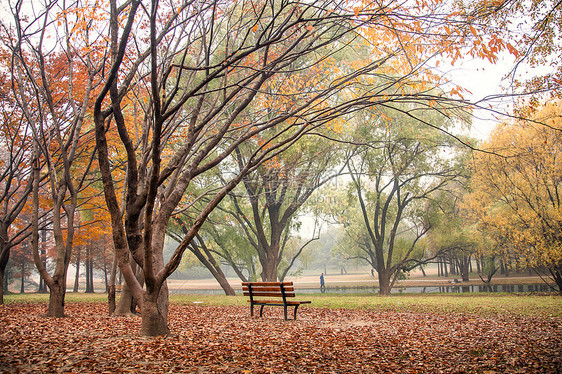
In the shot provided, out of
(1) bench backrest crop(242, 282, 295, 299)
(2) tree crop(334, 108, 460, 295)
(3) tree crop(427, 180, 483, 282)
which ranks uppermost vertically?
(2) tree crop(334, 108, 460, 295)

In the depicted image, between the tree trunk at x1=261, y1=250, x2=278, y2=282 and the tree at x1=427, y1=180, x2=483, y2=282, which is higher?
the tree at x1=427, y1=180, x2=483, y2=282

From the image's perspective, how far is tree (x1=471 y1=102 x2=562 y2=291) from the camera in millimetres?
17609

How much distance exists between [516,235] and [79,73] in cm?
1968

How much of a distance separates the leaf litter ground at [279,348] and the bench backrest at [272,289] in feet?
3.62

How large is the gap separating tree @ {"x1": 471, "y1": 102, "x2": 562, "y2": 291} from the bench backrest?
13.1 metres

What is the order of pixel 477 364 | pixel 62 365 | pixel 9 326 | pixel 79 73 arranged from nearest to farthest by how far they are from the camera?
pixel 62 365
pixel 477 364
pixel 9 326
pixel 79 73

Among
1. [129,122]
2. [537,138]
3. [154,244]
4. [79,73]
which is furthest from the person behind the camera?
[537,138]

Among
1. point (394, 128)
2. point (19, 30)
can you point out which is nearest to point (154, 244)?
point (19, 30)

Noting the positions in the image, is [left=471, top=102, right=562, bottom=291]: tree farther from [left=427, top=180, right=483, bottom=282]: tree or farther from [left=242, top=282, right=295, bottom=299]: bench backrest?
[left=242, top=282, right=295, bottom=299]: bench backrest

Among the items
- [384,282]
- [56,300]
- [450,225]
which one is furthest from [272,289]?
[450,225]

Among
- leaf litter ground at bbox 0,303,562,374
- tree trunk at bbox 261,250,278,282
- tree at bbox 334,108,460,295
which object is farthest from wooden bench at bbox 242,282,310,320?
tree at bbox 334,108,460,295

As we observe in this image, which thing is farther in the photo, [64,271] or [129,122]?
[129,122]

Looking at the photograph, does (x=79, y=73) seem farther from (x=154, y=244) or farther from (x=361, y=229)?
(x=361, y=229)

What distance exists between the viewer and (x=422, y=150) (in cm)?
2131
